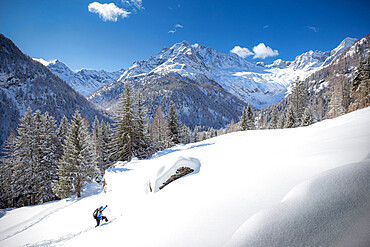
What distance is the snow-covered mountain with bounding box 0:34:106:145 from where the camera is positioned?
11151 cm

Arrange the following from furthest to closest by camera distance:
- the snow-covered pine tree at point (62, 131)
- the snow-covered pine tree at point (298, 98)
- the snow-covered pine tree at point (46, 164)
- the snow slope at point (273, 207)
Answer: the snow-covered pine tree at point (298, 98), the snow-covered pine tree at point (62, 131), the snow-covered pine tree at point (46, 164), the snow slope at point (273, 207)

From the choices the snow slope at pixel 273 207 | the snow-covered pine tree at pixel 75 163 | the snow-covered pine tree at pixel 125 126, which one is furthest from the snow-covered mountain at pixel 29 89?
the snow slope at pixel 273 207

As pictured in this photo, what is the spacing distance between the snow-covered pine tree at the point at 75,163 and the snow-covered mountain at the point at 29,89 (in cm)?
12023

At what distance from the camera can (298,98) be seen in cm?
2984

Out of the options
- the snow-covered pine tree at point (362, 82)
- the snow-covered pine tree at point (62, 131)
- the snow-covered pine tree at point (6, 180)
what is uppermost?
the snow-covered pine tree at point (62, 131)

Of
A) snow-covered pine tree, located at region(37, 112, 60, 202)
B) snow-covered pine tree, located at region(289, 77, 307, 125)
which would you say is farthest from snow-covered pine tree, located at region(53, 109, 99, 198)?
snow-covered pine tree, located at region(289, 77, 307, 125)

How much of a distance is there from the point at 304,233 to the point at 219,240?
4.56 ft

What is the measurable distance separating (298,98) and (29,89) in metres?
174

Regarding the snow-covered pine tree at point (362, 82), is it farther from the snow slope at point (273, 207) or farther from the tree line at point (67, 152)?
the tree line at point (67, 152)

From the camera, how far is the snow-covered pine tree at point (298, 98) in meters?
29.2

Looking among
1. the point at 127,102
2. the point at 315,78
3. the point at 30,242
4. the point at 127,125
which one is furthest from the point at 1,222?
the point at 315,78

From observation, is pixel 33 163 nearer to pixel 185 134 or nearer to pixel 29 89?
pixel 185 134

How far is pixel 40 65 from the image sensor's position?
14338 centimetres

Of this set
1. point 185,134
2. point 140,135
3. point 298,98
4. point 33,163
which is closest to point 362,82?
point 298,98
